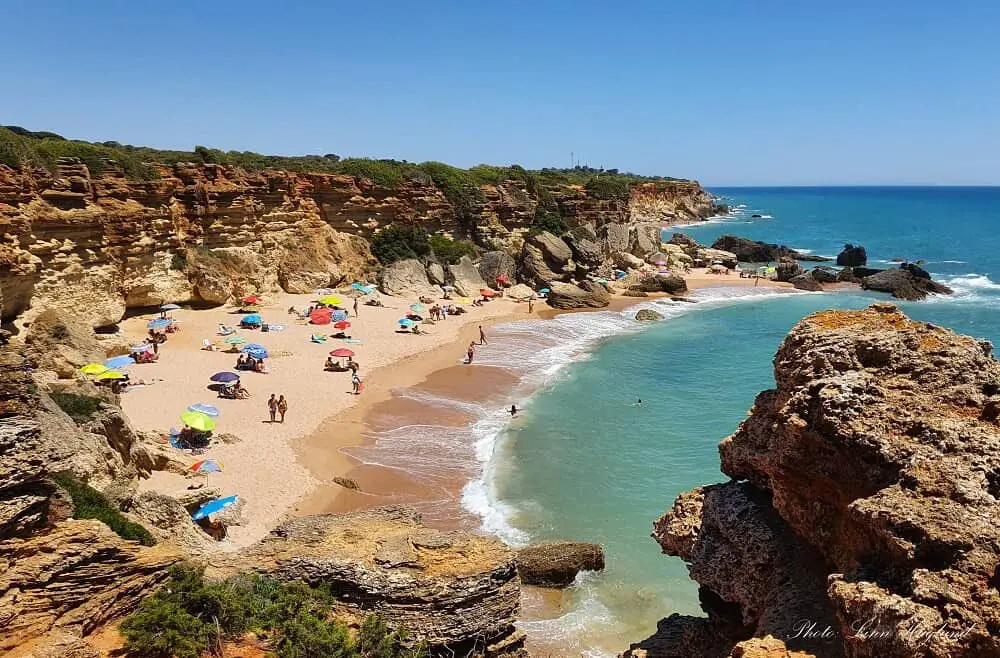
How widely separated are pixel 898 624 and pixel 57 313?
84.8 feet

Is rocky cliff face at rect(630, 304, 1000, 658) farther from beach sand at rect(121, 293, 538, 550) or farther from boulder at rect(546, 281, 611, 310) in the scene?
boulder at rect(546, 281, 611, 310)

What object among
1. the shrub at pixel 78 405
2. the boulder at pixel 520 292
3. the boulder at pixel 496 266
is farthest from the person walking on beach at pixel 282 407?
the boulder at pixel 496 266

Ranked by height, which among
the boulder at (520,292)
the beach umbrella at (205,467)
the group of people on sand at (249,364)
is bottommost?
the beach umbrella at (205,467)

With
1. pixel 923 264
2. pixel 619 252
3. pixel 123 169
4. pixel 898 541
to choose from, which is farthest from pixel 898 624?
pixel 923 264

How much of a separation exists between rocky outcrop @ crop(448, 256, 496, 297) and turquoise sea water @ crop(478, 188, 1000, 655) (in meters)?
6.71

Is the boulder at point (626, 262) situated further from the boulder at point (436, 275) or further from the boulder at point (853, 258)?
the boulder at point (853, 258)

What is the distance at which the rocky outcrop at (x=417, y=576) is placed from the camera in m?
7.22

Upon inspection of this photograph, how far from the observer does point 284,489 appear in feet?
51.0

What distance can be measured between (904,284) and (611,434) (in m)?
40.0

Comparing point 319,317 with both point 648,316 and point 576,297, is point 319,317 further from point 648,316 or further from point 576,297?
point 648,316

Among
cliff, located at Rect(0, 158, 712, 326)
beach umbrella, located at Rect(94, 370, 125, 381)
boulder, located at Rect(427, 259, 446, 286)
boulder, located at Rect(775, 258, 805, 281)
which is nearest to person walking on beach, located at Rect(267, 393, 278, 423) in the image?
beach umbrella, located at Rect(94, 370, 125, 381)

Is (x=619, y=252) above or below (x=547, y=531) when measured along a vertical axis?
above

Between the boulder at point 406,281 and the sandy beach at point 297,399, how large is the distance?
112 inches

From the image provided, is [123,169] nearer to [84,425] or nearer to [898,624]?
[84,425]
